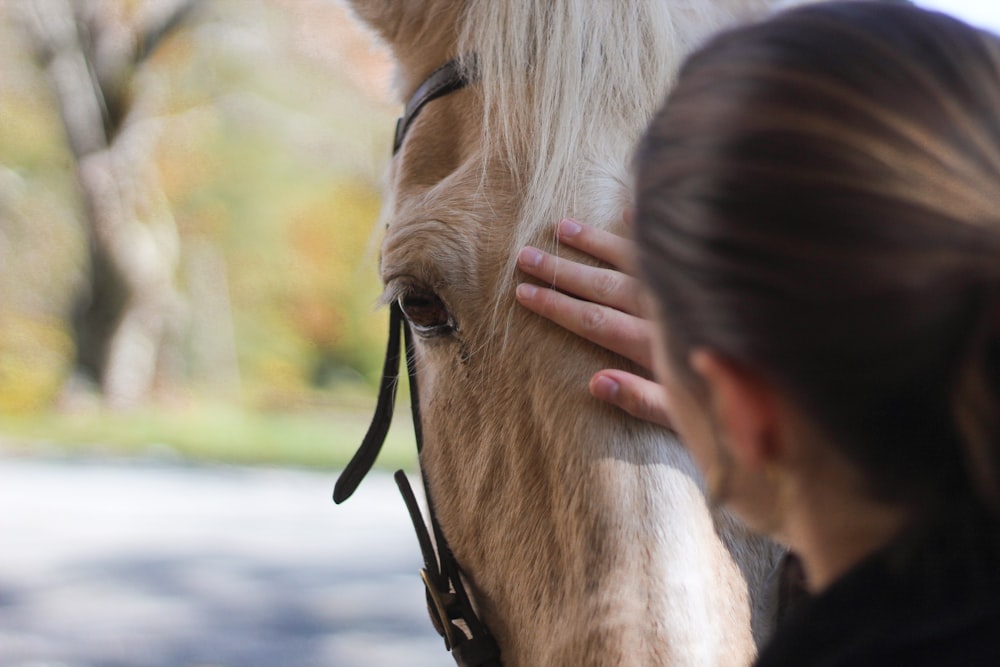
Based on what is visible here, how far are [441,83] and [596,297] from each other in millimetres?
613

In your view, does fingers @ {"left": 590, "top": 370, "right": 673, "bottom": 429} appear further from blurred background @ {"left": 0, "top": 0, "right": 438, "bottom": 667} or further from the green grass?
the green grass

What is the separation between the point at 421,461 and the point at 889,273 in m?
1.26

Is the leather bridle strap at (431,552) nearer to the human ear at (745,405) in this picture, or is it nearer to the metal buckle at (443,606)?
the metal buckle at (443,606)

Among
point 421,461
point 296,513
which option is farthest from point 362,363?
point 421,461

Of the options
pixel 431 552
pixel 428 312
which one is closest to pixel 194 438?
pixel 431 552

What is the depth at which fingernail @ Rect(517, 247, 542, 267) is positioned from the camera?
1.39m

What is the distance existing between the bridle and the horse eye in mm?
251

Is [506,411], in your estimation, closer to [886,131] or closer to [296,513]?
[886,131]

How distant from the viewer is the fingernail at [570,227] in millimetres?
1374

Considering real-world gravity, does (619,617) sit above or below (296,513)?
above

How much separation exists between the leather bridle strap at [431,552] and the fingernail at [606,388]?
21.9 inches

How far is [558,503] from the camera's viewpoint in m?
1.33

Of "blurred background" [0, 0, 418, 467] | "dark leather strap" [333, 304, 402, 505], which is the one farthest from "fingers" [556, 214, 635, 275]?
"blurred background" [0, 0, 418, 467]

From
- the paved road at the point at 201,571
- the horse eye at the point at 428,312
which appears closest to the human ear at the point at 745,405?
the horse eye at the point at 428,312
